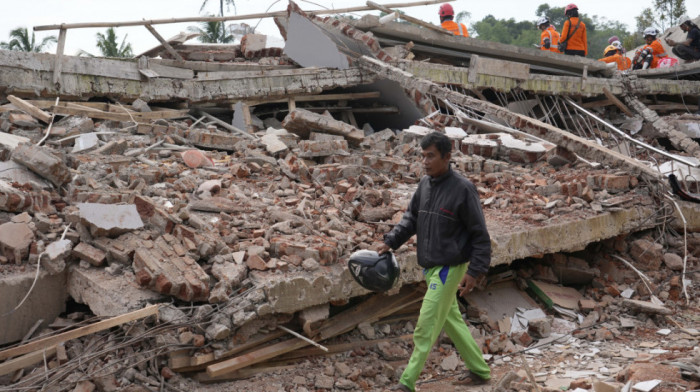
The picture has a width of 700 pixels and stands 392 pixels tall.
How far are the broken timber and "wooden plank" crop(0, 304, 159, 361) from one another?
6.14 m

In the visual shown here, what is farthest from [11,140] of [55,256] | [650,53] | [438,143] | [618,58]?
[650,53]

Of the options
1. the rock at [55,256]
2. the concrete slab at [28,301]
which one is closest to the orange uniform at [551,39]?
the rock at [55,256]

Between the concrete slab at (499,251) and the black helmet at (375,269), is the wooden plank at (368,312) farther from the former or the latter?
the black helmet at (375,269)

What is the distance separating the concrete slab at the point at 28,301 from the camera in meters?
4.25

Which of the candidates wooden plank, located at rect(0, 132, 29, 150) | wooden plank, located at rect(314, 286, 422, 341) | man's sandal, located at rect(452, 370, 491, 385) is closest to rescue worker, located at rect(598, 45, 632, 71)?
wooden plank, located at rect(314, 286, 422, 341)

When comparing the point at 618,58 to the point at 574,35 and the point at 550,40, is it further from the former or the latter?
the point at 550,40

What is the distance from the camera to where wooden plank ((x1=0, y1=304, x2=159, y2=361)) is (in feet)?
13.0

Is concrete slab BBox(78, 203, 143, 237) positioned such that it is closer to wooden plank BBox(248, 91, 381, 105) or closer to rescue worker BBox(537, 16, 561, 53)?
wooden plank BBox(248, 91, 381, 105)

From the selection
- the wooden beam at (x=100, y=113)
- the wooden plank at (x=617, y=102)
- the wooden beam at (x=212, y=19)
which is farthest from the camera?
the wooden plank at (x=617, y=102)

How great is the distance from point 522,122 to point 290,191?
440 centimetres

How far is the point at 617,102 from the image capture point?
1234cm

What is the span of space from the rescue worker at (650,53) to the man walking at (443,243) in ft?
39.8

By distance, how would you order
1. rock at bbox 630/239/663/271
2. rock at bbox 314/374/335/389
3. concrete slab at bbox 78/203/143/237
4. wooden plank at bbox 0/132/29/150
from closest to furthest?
1. rock at bbox 314/374/335/389
2. concrete slab at bbox 78/203/143/237
3. wooden plank at bbox 0/132/29/150
4. rock at bbox 630/239/663/271

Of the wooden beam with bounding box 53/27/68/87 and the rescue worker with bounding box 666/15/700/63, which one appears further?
the rescue worker with bounding box 666/15/700/63
